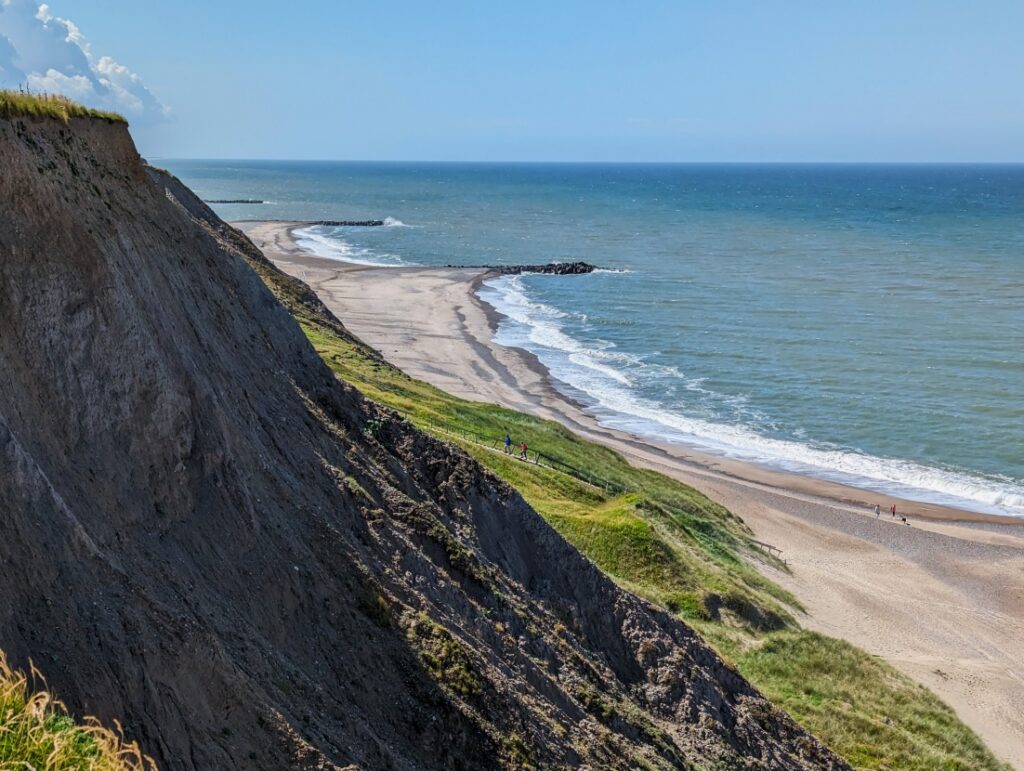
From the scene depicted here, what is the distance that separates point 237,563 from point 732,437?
50.1m

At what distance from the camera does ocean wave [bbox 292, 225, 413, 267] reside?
128 meters

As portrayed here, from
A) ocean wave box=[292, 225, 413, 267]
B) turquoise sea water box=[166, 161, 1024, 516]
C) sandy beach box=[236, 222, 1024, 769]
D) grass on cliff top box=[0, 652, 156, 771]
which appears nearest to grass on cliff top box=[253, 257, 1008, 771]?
sandy beach box=[236, 222, 1024, 769]

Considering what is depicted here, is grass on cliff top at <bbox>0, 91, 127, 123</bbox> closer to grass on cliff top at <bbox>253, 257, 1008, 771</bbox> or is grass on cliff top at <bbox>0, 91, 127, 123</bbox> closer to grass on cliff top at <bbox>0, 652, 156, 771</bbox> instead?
grass on cliff top at <bbox>0, 652, 156, 771</bbox>

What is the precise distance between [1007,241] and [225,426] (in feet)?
562

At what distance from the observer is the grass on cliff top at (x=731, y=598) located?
84.3 ft

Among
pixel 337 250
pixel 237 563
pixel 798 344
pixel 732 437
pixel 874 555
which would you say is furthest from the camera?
pixel 337 250

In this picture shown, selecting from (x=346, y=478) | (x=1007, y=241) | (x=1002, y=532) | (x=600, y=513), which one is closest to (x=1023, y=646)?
(x=1002, y=532)

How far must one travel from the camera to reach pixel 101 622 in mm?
10383

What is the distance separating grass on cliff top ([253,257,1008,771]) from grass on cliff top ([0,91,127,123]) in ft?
61.4

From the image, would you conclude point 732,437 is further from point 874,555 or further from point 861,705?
point 861,705

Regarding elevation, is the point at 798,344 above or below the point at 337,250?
below

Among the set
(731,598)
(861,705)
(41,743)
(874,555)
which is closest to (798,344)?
(874,555)

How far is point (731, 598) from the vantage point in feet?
104

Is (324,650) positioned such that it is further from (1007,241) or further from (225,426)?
(1007,241)
